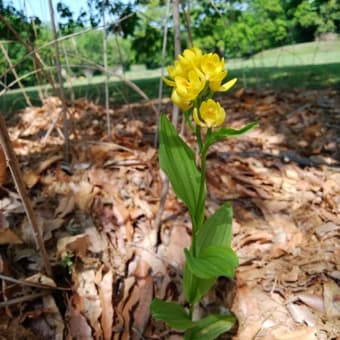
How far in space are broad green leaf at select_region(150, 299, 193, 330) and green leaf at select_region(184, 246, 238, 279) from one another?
22 cm

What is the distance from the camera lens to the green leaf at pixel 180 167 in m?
0.97

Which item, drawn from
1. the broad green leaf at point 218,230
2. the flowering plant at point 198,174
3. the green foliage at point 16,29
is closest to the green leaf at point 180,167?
the flowering plant at point 198,174

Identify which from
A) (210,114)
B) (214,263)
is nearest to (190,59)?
(210,114)

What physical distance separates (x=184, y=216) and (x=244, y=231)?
0.79 ft

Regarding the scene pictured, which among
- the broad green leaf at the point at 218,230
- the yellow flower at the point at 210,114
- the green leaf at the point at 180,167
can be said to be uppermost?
the yellow flower at the point at 210,114

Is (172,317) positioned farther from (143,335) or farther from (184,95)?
(184,95)

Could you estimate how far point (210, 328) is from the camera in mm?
1077

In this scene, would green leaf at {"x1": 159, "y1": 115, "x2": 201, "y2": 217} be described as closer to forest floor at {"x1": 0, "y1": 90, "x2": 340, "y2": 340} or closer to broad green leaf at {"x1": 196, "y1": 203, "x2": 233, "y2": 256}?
broad green leaf at {"x1": 196, "y1": 203, "x2": 233, "y2": 256}

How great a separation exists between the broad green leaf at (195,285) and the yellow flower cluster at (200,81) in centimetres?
45

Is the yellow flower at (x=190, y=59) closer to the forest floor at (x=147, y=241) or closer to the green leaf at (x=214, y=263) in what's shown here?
the green leaf at (x=214, y=263)

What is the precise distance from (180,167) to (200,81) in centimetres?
25

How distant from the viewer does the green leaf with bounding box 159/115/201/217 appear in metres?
0.97

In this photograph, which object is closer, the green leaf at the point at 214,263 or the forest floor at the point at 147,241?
the green leaf at the point at 214,263

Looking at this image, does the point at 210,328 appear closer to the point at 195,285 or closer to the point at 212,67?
the point at 195,285
